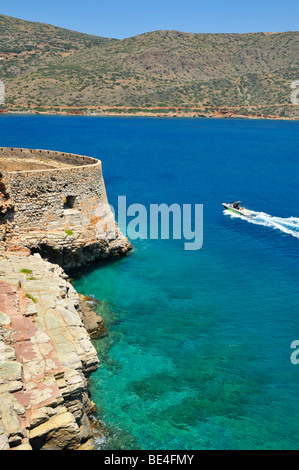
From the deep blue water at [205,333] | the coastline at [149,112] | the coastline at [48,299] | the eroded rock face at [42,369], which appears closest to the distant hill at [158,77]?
the coastline at [149,112]

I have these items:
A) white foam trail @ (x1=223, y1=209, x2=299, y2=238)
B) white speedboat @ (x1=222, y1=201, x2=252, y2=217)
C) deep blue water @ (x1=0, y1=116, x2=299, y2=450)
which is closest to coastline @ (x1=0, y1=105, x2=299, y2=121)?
deep blue water @ (x1=0, y1=116, x2=299, y2=450)

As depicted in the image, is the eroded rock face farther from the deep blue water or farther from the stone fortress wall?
the stone fortress wall

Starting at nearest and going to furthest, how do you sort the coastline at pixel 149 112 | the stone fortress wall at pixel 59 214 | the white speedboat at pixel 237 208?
the stone fortress wall at pixel 59 214, the white speedboat at pixel 237 208, the coastline at pixel 149 112

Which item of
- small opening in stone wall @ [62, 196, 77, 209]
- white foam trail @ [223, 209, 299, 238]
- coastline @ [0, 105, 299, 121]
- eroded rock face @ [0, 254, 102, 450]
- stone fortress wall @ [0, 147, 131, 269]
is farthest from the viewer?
coastline @ [0, 105, 299, 121]

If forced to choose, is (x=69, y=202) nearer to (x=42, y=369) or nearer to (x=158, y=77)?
(x=42, y=369)

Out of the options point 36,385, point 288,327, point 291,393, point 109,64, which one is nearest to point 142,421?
point 36,385

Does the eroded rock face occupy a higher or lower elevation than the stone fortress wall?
lower

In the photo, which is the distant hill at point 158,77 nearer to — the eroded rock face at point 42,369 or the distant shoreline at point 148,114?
the distant shoreline at point 148,114
